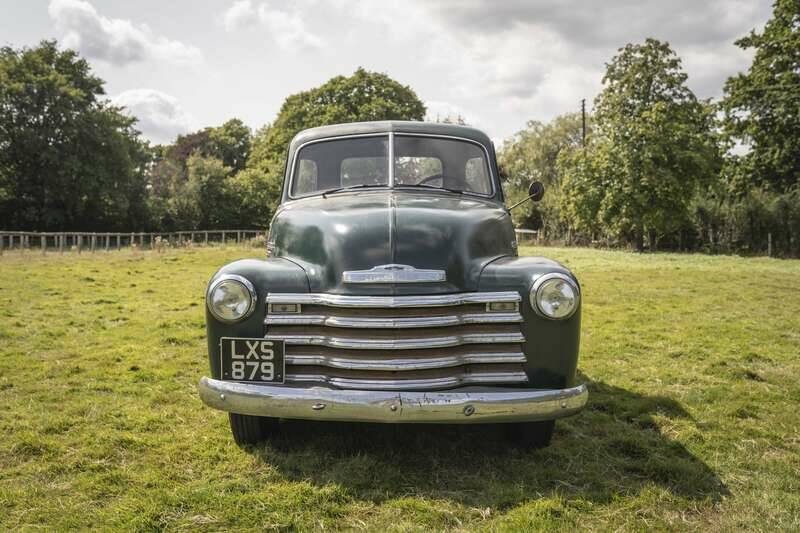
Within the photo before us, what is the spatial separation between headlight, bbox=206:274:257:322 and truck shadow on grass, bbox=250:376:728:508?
954 millimetres

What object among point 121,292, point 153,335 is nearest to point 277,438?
point 153,335

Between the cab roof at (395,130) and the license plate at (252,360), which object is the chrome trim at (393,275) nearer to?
the license plate at (252,360)

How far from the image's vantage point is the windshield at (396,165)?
504 centimetres

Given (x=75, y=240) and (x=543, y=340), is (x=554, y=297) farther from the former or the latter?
(x=75, y=240)

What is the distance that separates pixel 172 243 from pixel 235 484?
27.5 metres

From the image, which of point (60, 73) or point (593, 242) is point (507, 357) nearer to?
point (593, 242)

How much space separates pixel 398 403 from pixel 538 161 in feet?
152

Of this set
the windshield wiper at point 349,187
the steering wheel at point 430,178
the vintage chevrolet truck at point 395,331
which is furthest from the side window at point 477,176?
the vintage chevrolet truck at point 395,331

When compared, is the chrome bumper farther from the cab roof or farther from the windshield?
the cab roof

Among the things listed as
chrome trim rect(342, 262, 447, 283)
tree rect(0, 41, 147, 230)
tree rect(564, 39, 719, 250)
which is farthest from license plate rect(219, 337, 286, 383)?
tree rect(0, 41, 147, 230)

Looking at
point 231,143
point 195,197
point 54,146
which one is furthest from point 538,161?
point 54,146

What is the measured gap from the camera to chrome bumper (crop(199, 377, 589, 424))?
128 inches

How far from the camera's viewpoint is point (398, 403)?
3.24 metres

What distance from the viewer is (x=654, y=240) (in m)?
30.4
